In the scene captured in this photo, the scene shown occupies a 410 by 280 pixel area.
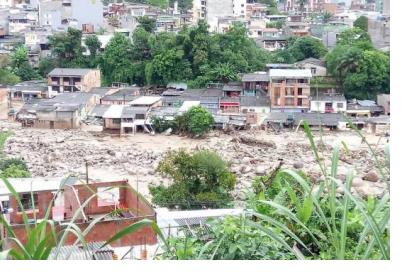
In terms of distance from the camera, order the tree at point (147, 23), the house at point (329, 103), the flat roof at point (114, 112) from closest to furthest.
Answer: the house at point (329, 103) < the flat roof at point (114, 112) < the tree at point (147, 23)

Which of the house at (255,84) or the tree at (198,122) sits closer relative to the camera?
the tree at (198,122)

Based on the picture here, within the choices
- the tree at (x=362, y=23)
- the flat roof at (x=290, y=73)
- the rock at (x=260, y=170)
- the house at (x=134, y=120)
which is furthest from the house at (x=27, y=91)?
the tree at (x=362, y=23)

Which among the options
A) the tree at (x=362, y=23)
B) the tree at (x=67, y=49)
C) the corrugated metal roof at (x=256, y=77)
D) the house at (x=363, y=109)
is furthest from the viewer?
the tree at (x=67, y=49)

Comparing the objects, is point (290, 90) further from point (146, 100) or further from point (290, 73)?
point (146, 100)

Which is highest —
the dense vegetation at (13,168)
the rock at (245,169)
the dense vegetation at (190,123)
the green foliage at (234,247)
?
the green foliage at (234,247)

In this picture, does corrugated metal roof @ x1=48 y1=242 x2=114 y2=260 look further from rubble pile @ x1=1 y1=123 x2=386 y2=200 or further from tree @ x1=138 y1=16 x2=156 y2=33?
tree @ x1=138 y1=16 x2=156 y2=33

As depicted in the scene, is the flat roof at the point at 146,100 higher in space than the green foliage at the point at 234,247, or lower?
lower

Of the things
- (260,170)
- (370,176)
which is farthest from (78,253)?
(260,170)

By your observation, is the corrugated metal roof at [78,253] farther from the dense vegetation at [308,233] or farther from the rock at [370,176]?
the rock at [370,176]
